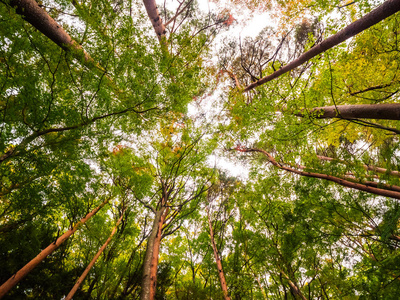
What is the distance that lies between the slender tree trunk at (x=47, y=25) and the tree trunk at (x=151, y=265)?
144 inches

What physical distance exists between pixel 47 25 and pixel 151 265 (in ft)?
17.2

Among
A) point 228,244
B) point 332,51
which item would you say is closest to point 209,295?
point 228,244

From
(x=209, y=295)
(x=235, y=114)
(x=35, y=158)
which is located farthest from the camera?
(x=235, y=114)

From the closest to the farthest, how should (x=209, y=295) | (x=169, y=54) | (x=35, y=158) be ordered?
1. (x=35, y=158)
2. (x=169, y=54)
3. (x=209, y=295)

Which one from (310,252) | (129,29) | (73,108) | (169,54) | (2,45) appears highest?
(169,54)

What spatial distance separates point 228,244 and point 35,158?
285 inches

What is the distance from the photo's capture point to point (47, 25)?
10.3 ft

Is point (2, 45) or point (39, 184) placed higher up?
point (2, 45)

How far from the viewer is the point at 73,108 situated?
3.41 meters

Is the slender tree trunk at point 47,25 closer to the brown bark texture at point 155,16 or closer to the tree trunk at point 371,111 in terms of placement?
the brown bark texture at point 155,16

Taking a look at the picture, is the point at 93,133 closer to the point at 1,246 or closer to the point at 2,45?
the point at 2,45

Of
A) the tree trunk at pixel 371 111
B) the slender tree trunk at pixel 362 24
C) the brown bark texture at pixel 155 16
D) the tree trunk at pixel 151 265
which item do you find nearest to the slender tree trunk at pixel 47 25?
the brown bark texture at pixel 155 16

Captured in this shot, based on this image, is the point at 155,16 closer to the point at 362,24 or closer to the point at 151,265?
the point at 362,24

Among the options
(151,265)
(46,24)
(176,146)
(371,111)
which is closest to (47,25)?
(46,24)
